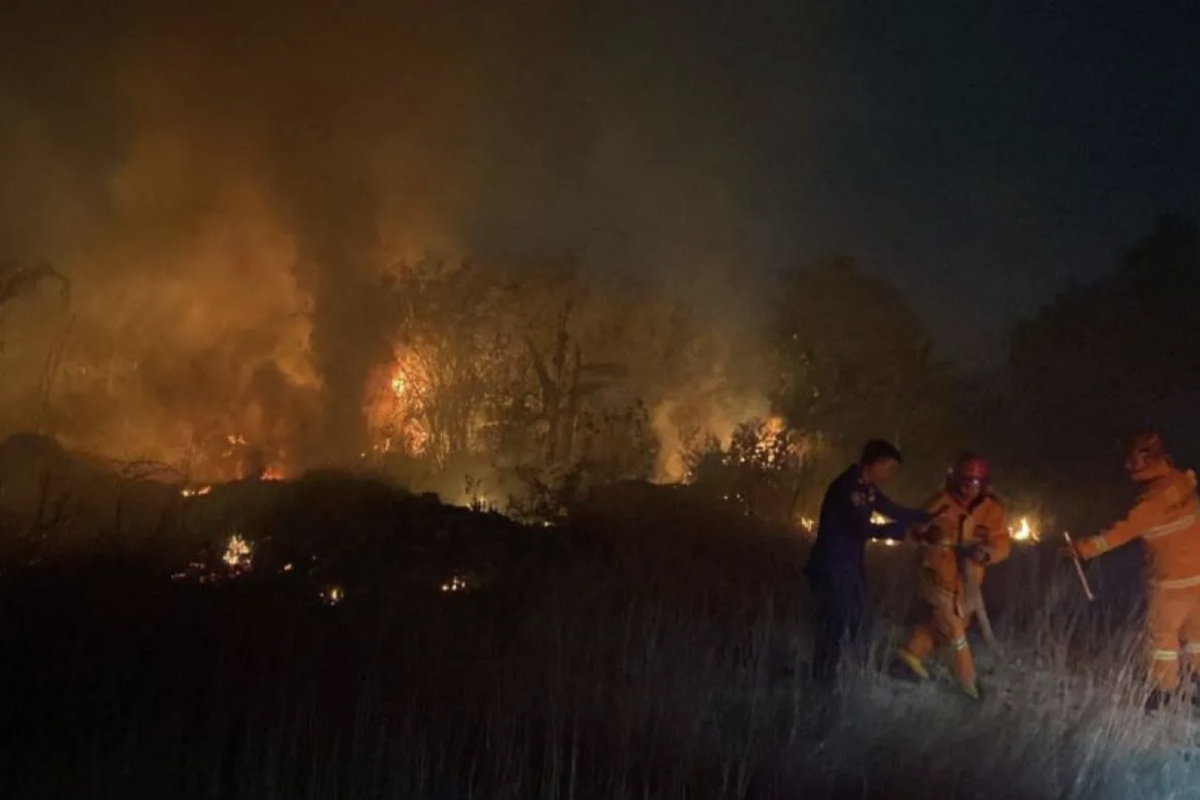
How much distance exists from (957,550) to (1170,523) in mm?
1455

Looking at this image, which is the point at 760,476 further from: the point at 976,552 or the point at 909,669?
the point at 976,552

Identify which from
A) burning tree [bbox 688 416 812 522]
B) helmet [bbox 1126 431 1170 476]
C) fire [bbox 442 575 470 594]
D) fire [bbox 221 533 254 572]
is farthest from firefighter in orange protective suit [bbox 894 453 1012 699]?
burning tree [bbox 688 416 812 522]

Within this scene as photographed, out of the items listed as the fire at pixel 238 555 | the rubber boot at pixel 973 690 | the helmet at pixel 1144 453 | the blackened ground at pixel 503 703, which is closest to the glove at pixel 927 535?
the blackened ground at pixel 503 703

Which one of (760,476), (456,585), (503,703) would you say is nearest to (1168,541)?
(503,703)

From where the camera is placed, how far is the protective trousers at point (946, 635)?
22.7 ft

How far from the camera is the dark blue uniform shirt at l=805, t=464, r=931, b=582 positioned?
6926 mm

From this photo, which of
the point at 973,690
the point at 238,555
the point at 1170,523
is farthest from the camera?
the point at 238,555

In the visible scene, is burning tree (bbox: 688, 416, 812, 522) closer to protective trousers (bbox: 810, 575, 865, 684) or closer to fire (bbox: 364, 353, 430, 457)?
fire (bbox: 364, 353, 430, 457)

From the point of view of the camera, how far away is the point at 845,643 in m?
6.49

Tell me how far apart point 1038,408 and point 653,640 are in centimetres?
1334

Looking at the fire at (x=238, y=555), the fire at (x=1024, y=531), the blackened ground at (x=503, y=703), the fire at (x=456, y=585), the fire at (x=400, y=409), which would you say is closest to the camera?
the blackened ground at (x=503, y=703)

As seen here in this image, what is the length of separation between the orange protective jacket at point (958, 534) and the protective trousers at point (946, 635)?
0.07 meters

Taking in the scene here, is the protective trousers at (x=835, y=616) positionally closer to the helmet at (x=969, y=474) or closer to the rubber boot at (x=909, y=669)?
the rubber boot at (x=909, y=669)

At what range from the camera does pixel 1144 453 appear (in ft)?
23.4
